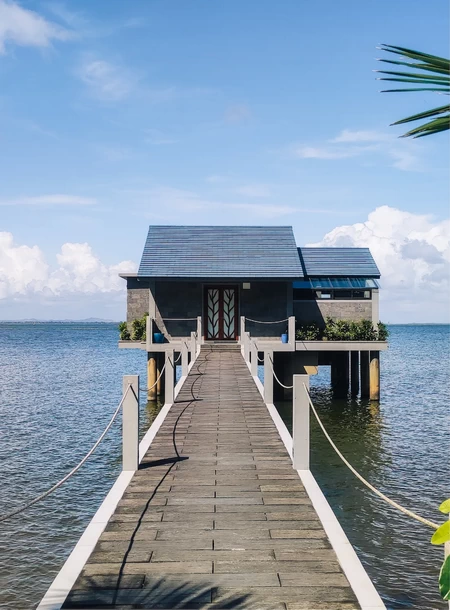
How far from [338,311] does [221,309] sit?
5.07 meters

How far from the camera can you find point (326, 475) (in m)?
14.9

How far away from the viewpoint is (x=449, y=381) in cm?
3969

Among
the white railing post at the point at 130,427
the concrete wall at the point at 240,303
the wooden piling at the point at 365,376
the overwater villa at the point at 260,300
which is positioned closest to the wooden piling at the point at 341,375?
the wooden piling at the point at 365,376

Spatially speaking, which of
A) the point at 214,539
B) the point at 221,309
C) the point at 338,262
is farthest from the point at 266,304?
the point at 214,539

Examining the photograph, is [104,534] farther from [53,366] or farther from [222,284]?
[53,366]

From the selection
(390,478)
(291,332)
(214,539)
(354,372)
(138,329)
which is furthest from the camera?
(354,372)

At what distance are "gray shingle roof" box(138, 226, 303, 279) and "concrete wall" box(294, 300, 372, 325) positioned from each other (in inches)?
77.4

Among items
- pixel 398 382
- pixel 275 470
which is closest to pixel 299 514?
pixel 275 470

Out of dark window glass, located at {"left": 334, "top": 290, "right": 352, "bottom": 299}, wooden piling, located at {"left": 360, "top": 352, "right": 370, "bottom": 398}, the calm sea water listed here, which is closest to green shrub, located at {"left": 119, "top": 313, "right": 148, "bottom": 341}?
the calm sea water

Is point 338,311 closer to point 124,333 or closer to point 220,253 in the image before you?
point 220,253

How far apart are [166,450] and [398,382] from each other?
3176 centimetres

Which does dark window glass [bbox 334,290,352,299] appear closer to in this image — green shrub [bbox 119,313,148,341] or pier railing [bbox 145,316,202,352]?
→ pier railing [bbox 145,316,202,352]

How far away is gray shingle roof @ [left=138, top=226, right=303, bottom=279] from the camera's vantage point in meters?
24.8

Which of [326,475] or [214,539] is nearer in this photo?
[214,539]
